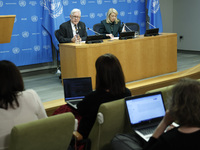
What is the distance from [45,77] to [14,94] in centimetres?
431

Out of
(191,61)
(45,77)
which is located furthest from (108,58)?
(191,61)

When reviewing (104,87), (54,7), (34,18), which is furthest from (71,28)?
(104,87)

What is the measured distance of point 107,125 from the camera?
1.98 metres

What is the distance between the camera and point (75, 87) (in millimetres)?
2871

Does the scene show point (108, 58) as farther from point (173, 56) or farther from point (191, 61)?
point (191, 61)

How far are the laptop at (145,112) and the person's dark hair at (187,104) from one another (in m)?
0.57

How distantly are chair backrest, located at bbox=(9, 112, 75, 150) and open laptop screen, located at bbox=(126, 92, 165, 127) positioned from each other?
471 mm

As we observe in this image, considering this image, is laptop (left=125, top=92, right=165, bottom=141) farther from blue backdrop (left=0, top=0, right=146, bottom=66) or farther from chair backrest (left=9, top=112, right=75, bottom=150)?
blue backdrop (left=0, top=0, right=146, bottom=66)

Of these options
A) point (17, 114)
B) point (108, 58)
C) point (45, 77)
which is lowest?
point (45, 77)

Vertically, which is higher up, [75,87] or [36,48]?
[36,48]

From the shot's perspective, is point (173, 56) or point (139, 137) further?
point (173, 56)

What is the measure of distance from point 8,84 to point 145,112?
40.5 inches

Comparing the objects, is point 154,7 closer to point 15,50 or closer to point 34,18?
point 34,18

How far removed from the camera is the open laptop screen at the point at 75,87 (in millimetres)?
2865
